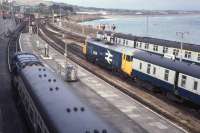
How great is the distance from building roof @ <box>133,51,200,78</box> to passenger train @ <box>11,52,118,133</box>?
449 inches

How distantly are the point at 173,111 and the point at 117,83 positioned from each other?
10604 millimetres

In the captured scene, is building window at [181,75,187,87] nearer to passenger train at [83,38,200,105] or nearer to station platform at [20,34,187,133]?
passenger train at [83,38,200,105]

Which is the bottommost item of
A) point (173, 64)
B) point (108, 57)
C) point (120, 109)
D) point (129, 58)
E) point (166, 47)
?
point (120, 109)

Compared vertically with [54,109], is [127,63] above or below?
below

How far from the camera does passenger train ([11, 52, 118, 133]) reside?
39.3 feet

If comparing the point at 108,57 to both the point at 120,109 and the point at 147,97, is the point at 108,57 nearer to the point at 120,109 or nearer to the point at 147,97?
the point at 147,97

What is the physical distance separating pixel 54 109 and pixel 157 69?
18.6 meters

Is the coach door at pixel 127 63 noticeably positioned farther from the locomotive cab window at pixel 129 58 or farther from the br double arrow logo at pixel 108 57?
the br double arrow logo at pixel 108 57

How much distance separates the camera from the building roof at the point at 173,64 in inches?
1034

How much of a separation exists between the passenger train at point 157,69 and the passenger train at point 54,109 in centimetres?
1131

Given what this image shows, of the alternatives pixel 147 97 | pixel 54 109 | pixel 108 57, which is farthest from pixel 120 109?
pixel 108 57

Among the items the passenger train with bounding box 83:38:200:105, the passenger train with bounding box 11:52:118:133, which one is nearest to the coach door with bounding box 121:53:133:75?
the passenger train with bounding box 83:38:200:105

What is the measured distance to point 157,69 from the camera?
31.1m

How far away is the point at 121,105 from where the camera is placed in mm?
28344
